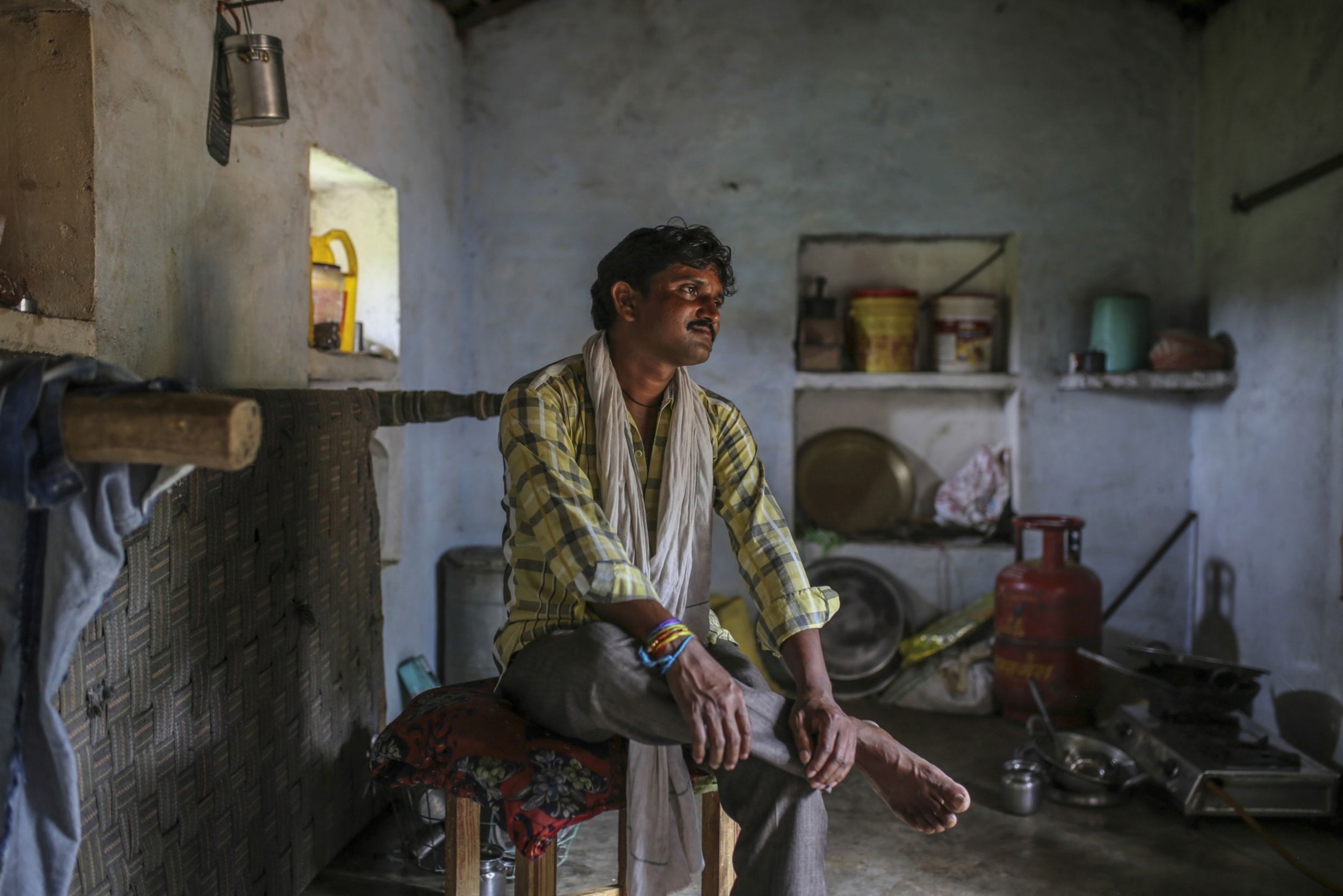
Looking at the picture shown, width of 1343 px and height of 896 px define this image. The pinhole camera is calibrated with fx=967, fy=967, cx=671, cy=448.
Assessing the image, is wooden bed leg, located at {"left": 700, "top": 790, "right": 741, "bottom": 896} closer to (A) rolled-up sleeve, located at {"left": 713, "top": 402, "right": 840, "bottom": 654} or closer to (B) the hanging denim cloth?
(A) rolled-up sleeve, located at {"left": 713, "top": 402, "right": 840, "bottom": 654}

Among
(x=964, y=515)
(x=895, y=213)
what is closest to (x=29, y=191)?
(x=895, y=213)

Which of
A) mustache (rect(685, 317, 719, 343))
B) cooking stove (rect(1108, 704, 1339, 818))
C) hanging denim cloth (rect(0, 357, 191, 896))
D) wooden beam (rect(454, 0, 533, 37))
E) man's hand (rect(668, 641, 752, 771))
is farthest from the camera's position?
wooden beam (rect(454, 0, 533, 37))

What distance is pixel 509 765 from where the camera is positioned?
185 centimetres

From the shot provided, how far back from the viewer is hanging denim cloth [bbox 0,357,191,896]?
121 centimetres

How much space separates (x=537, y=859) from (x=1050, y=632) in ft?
8.88

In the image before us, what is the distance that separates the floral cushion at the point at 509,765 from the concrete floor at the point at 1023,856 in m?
0.79

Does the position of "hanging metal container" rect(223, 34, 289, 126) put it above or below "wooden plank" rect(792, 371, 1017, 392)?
above

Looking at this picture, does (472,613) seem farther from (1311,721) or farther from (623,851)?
(1311,721)

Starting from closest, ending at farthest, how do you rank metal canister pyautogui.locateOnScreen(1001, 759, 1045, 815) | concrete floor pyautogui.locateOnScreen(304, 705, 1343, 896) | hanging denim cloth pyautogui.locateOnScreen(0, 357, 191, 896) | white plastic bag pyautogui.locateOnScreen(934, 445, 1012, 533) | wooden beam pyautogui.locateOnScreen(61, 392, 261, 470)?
wooden beam pyautogui.locateOnScreen(61, 392, 261, 470) → hanging denim cloth pyautogui.locateOnScreen(0, 357, 191, 896) → concrete floor pyautogui.locateOnScreen(304, 705, 1343, 896) → metal canister pyautogui.locateOnScreen(1001, 759, 1045, 815) → white plastic bag pyautogui.locateOnScreen(934, 445, 1012, 533)

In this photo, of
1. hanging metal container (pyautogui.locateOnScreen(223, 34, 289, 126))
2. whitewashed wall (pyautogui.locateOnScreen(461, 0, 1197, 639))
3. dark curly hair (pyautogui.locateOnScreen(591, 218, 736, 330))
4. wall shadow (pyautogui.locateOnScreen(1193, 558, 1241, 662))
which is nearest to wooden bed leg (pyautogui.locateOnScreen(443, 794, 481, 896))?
dark curly hair (pyautogui.locateOnScreen(591, 218, 736, 330))

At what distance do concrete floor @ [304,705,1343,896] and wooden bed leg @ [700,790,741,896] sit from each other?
494 millimetres

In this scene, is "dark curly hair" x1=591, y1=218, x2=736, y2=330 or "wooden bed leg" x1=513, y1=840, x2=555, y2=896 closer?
"wooden bed leg" x1=513, y1=840, x2=555, y2=896

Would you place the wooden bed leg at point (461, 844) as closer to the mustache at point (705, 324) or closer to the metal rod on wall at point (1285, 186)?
the mustache at point (705, 324)

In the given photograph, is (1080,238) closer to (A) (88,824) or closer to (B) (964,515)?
(B) (964,515)
